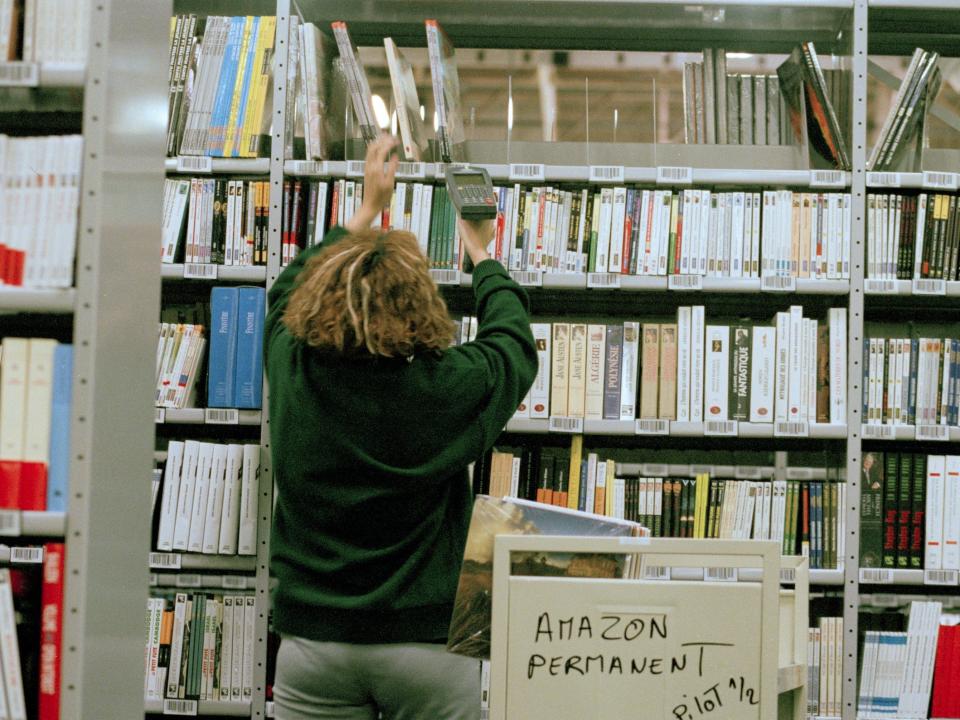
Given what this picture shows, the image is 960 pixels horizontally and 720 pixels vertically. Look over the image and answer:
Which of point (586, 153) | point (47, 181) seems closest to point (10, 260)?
point (47, 181)

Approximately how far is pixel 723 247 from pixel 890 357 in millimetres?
497

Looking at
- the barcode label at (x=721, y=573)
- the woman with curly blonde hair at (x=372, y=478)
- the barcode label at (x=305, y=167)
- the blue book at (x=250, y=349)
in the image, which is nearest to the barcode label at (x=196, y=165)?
the barcode label at (x=305, y=167)

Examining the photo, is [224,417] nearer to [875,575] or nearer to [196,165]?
[196,165]

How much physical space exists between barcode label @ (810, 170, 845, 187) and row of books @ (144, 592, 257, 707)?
1.73m

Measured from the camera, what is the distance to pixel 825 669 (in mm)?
2412

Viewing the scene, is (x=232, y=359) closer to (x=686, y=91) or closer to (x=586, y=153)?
(x=586, y=153)

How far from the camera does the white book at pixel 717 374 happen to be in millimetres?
2436

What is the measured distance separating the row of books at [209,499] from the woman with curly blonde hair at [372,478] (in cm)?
71

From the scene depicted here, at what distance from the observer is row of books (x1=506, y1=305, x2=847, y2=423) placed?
7.99 feet

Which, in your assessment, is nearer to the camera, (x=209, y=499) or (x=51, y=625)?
(x=51, y=625)

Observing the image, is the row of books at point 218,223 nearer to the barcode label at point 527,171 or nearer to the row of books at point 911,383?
the barcode label at point 527,171

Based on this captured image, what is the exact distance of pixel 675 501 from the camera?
2467mm

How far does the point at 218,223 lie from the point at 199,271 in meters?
0.14

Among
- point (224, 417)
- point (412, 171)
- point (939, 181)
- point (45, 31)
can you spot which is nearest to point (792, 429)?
point (939, 181)
